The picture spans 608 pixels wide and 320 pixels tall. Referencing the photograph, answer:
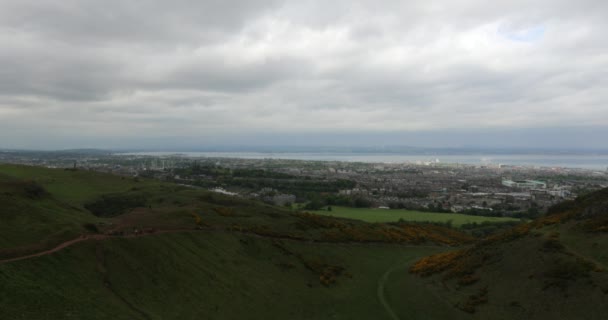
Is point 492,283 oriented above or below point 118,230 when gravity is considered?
below

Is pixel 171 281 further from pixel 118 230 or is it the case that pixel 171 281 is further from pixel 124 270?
pixel 118 230

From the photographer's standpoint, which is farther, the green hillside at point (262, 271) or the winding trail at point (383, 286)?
the winding trail at point (383, 286)

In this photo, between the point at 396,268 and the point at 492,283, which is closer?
the point at 492,283

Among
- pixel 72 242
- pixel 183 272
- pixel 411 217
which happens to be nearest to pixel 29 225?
pixel 72 242

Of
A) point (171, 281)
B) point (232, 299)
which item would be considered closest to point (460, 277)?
point (232, 299)

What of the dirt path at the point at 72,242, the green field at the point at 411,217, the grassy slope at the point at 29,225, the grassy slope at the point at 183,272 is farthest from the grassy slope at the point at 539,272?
the green field at the point at 411,217

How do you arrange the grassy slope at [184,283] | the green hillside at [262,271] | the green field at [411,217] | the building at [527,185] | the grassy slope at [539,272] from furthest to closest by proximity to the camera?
the building at [527,185], the green field at [411,217], the grassy slope at [539,272], the green hillside at [262,271], the grassy slope at [184,283]

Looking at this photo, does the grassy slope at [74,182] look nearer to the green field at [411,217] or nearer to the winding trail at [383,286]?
the green field at [411,217]

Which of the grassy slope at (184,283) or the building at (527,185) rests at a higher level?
the grassy slope at (184,283)

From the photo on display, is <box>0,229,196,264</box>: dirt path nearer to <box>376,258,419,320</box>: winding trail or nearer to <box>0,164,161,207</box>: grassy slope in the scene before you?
<box>376,258,419,320</box>: winding trail

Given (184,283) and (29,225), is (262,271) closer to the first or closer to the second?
(184,283)

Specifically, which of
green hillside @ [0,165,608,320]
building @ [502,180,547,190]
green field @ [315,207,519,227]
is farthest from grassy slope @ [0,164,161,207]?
building @ [502,180,547,190]
